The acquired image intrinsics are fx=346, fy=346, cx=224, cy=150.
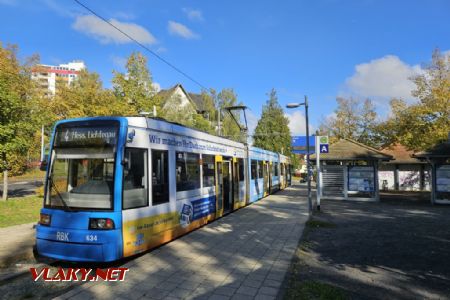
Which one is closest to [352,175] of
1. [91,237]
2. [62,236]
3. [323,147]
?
[323,147]

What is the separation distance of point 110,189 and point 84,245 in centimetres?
105

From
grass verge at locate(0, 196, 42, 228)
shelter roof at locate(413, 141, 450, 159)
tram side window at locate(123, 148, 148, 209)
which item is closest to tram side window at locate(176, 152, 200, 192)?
tram side window at locate(123, 148, 148, 209)

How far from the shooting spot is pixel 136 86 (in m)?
22.5

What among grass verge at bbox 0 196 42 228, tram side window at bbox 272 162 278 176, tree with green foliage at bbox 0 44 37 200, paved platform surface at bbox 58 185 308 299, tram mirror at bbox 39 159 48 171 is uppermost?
tree with green foliage at bbox 0 44 37 200

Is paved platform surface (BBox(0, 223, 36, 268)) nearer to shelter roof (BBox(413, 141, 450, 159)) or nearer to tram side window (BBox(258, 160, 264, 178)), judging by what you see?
tram side window (BBox(258, 160, 264, 178))

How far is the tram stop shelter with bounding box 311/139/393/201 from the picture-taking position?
2009 centimetres

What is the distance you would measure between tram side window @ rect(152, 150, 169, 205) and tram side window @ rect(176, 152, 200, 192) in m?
0.64

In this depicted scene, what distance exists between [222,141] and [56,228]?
7.27 metres

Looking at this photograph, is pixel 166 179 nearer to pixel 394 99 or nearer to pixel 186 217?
pixel 186 217

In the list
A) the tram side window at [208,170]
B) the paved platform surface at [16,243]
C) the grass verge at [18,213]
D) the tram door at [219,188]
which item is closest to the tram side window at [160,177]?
the tram side window at [208,170]

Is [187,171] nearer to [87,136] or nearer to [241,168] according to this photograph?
[87,136]

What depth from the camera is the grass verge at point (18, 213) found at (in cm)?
1132

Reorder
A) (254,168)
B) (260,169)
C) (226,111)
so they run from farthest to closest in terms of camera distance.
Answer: (226,111) → (260,169) → (254,168)

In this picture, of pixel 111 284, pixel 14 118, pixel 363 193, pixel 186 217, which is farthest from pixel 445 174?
pixel 14 118
